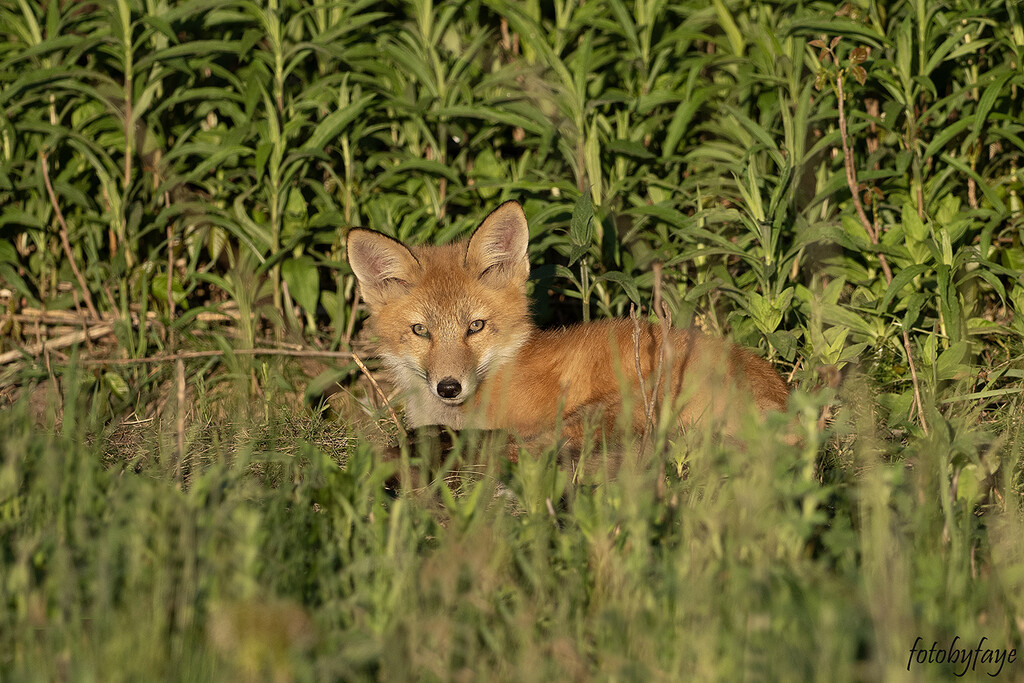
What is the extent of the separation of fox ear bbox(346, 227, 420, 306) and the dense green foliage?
70 centimetres

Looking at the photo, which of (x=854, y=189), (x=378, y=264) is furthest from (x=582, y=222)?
(x=854, y=189)

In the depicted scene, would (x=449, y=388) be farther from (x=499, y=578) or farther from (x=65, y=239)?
(x=65, y=239)

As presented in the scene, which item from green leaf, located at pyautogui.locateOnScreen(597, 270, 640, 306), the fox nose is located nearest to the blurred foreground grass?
the fox nose

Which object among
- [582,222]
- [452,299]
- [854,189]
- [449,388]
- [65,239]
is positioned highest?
[65,239]

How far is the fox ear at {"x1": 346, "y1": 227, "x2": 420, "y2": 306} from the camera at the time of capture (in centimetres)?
447

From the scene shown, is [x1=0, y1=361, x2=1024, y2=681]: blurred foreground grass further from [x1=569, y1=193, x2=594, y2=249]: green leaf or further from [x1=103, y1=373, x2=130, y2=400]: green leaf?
[x1=103, y1=373, x2=130, y2=400]: green leaf

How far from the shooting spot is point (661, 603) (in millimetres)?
2297

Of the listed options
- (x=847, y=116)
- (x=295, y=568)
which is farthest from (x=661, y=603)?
(x=847, y=116)

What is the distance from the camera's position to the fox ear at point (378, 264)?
4.47 metres

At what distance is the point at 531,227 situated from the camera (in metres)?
4.97

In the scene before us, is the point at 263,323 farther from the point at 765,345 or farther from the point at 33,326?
the point at 765,345

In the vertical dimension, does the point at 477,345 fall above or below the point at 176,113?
below

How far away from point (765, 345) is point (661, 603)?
3079mm

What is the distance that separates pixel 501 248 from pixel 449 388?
844 millimetres
